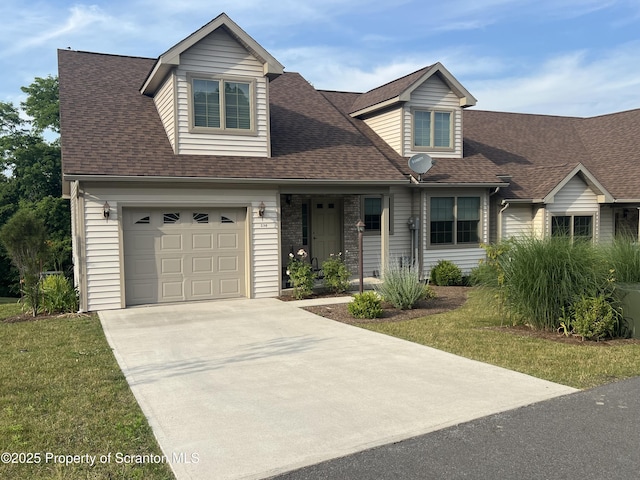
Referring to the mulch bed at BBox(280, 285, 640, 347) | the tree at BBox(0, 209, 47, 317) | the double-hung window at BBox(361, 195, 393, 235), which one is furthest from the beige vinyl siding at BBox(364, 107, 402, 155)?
the tree at BBox(0, 209, 47, 317)

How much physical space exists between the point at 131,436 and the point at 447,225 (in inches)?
499

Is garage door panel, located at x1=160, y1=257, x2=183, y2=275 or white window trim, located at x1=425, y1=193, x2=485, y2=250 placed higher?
white window trim, located at x1=425, y1=193, x2=485, y2=250

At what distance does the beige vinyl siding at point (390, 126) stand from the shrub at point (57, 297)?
381 inches

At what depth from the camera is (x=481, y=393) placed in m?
5.40

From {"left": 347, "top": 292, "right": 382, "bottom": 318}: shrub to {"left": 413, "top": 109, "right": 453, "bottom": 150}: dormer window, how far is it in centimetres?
723

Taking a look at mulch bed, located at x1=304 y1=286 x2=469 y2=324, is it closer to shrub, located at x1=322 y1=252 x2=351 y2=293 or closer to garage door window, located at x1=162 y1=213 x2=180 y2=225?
shrub, located at x1=322 y1=252 x2=351 y2=293

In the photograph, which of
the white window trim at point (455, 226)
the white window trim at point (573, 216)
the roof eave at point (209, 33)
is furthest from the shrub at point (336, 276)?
the white window trim at point (573, 216)

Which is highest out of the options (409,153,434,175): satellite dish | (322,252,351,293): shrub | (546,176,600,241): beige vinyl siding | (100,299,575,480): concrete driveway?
(409,153,434,175): satellite dish

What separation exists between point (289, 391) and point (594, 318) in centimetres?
487

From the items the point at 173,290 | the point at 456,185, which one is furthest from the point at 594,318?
the point at 173,290

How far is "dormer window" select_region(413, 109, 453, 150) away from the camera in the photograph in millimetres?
15852

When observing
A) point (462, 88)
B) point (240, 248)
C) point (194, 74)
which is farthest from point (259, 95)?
point (462, 88)

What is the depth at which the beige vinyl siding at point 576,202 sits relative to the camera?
16.7m

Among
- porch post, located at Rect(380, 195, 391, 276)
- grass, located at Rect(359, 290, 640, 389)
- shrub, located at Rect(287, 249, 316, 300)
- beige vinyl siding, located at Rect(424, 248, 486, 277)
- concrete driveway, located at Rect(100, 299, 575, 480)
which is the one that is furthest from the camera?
beige vinyl siding, located at Rect(424, 248, 486, 277)
